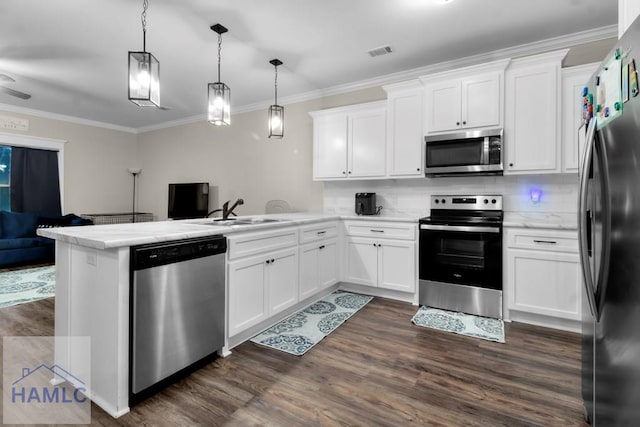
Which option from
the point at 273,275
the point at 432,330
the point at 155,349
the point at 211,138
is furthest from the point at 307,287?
the point at 211,138

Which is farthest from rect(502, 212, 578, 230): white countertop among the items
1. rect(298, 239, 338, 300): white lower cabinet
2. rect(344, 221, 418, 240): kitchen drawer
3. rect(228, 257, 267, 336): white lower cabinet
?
rect(228, 257, 267, 336): white lower cabinet

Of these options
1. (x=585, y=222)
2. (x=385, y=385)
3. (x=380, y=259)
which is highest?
(x=585, y=222)

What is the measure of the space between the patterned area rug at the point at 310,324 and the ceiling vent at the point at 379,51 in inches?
108

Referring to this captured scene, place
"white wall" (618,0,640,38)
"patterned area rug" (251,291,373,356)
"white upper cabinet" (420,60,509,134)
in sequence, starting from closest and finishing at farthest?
1. "white wall" (618,0,640,38)
2. "patterned area rug" (251,291,373,356)
3. "white upper cabinet" (420,60,509,134)

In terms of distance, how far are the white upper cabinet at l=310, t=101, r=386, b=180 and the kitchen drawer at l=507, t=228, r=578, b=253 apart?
1.52m

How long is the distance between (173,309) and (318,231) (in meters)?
1.80

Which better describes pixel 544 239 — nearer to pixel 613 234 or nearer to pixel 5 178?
pixel 613 234

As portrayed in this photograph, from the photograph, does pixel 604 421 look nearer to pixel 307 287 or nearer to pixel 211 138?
pixel 307 287

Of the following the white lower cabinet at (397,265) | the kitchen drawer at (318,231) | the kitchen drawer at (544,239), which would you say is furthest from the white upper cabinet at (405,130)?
the kitchen drawer at (544,239)

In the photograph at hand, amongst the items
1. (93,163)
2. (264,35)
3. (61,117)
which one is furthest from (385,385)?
(61,117)

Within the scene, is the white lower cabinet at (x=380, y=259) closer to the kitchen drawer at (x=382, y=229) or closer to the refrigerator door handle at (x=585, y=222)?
the kitchen drawer at (x=382, y=229)

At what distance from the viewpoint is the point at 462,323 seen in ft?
9.62

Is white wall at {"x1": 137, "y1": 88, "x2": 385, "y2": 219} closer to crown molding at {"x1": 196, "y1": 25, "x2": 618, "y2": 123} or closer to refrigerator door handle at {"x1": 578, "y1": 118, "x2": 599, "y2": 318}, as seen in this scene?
crown molding at {"x1": 196, "y1": 25, "x2": 618, "y2": 123}

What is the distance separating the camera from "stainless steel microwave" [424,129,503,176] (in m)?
3.12
